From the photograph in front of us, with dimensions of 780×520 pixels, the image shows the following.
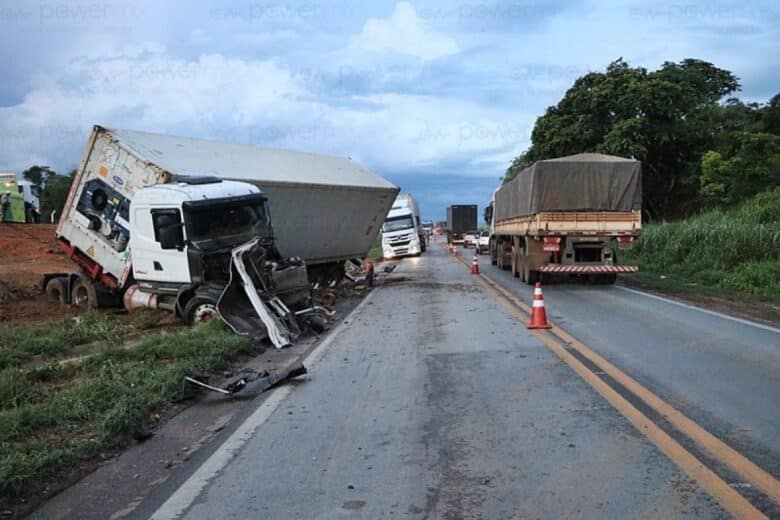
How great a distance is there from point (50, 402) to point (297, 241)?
12207mm

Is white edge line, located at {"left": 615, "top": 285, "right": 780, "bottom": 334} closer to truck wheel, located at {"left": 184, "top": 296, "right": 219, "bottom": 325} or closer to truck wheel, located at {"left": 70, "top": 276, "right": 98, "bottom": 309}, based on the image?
truck wheel, located at {"left": 184, "top": 296, "right": 219, "bottom": 325}

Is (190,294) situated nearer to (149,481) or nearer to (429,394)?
(429,394)

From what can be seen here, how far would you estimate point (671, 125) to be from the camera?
124ft

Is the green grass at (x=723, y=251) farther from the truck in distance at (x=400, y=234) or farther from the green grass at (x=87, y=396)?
the truck in distance at (x=400, y=234)

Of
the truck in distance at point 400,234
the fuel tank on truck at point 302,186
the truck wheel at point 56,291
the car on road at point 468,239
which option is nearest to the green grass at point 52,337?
the truck wheel at point 56,291

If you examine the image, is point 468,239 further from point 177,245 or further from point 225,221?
point 177,245

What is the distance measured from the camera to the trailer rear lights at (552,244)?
19.1 m

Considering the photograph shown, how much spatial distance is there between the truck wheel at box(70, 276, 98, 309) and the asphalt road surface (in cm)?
727

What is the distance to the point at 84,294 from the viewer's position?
53.8 feet

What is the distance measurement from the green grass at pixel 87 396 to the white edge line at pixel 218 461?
936mm

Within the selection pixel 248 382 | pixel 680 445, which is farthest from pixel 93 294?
pixel 680 445

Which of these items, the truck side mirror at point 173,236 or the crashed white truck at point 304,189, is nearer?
the truck side mirror at point 173,236

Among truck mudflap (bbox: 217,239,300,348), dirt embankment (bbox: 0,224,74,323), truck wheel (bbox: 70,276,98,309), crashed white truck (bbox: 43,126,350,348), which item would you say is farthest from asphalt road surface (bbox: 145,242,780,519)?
dirt embankment (bbox: 0,224,74,323)

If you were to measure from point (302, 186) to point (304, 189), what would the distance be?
16 centimetres
